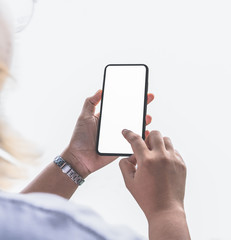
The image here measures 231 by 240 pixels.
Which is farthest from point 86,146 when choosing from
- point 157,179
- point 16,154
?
point 157,179

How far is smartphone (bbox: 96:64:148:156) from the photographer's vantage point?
2.16 feet

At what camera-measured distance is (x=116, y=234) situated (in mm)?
242

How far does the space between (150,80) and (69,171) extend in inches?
11.4

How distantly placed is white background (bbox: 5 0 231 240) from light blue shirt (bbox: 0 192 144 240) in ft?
1.64

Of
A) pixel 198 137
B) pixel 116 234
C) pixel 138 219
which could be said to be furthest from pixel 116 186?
pixel 116 234

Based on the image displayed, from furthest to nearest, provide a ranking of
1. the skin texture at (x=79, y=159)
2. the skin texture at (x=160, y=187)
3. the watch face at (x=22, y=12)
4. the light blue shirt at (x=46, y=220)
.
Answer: the watch face at (x=22, y=12) < the skin texture at (x=79, y=159) < the skin texture at (x=160, y=187) < the light blue shirt at (x=46, y=220)

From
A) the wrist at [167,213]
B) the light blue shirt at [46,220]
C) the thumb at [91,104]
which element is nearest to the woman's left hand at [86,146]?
the thumb at [91,104]

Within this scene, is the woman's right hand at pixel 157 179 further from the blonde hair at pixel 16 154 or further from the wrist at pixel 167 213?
the blonde hair at pixel 16 154

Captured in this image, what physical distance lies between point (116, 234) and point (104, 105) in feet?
1.51

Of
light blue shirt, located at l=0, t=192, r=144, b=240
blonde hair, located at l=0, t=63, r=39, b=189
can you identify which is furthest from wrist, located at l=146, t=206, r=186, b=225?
blonde hair, located at l=0, t=63, r=39, b=189

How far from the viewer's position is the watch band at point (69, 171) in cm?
66

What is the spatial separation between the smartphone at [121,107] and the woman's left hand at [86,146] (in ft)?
0.08

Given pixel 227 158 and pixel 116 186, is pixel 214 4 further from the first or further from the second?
pixel 116 186

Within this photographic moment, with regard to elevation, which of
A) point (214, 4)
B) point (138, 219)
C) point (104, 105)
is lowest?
point (138, 219)
